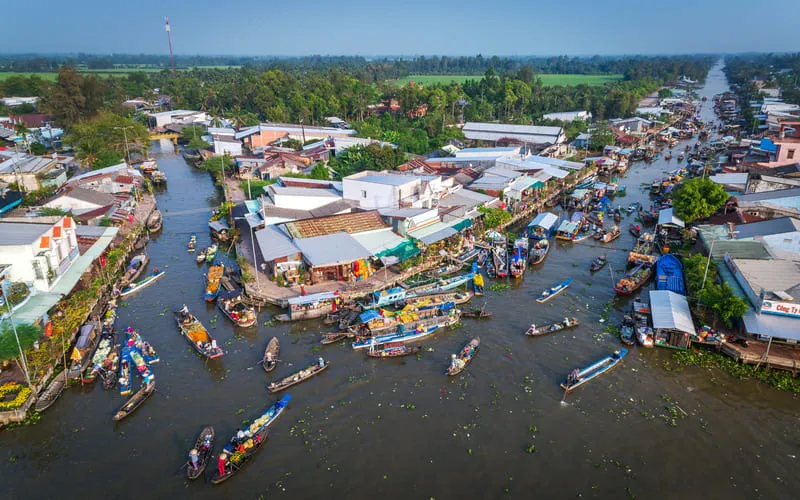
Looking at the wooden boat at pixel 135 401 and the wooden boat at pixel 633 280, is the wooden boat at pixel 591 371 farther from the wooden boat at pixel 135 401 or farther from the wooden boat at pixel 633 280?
the wooden boat at pixel 135 401

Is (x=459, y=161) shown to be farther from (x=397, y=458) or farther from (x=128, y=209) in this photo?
(x=397, y=458)

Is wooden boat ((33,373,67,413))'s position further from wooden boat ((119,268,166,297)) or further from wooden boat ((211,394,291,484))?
wooden boat ((119,268,166,297))

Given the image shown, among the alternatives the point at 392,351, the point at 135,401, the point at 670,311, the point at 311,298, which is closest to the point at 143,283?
the point at 311,298

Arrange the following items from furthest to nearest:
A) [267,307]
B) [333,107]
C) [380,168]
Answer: [333,107], [380,168], [267,307]

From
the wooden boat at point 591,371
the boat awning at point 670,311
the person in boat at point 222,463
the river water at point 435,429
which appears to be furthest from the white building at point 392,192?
the person in boat at point 222,463

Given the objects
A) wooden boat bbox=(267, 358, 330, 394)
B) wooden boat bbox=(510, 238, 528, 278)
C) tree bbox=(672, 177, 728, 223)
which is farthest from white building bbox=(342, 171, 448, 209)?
tree bbox=(672, 177, 728, 223)

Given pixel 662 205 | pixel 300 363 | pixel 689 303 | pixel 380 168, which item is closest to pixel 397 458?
pixel 300 363
